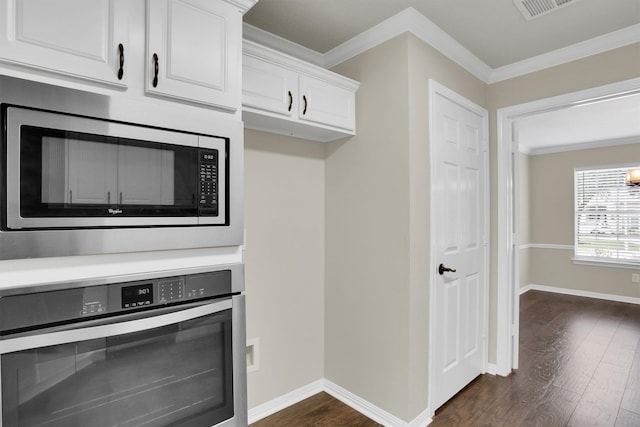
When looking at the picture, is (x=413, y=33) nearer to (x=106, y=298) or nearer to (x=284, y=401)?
(x=106, y=298)

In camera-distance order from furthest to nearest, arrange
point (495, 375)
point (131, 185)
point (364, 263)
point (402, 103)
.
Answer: point (495, 375)
point (364, 263)
point (402, 103)
point (131, 185)

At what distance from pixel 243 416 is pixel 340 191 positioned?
5.13 feet

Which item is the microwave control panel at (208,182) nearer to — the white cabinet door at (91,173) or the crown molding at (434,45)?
the white cabinet door at (91,173)

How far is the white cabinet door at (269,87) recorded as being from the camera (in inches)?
73.2

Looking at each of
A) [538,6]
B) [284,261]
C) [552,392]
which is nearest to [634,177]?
[552,392]

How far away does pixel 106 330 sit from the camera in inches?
43.5

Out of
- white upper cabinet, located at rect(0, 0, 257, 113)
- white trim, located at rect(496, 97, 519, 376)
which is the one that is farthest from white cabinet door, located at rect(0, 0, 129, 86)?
white trim, located at rect(496, 97, 519, 376)

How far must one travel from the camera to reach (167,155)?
125 cm

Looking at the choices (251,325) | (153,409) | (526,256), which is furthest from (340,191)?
(526,256)

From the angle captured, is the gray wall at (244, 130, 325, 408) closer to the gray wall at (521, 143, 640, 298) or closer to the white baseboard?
the white baseboard

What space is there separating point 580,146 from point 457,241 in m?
4.84

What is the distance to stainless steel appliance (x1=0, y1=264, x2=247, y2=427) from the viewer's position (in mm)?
999

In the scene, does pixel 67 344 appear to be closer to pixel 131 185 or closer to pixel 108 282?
pixel 108 282

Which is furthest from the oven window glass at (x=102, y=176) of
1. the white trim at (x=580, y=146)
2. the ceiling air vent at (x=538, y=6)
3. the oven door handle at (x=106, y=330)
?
the white trim at (x=580, y=146)
